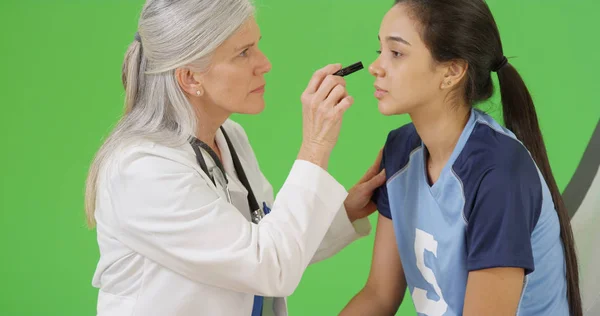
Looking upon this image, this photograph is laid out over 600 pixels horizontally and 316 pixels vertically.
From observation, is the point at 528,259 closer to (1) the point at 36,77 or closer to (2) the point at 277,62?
(2) the point at 277,62

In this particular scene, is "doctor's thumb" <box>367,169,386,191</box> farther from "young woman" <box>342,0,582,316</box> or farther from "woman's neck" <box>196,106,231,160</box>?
"woman's neck" <box>196,106,231,160</box>

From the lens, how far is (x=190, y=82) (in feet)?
5.83

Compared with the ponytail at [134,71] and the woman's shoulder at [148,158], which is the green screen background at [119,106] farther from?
the woman's shoulder at [148,158]

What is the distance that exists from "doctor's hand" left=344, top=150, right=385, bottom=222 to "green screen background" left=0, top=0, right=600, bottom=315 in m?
0.94

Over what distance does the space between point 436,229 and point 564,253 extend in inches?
10.1

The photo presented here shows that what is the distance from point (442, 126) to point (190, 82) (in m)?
0.52

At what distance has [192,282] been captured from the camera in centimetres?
169

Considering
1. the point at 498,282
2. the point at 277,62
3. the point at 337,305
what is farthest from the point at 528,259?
the point at 277,62

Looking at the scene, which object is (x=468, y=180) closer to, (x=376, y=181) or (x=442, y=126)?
(x=442, y=126)

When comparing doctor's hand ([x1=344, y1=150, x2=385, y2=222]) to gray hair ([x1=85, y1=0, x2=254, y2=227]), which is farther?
doctor's hand ([x1=344, y1=150, x2=385, y2=222])

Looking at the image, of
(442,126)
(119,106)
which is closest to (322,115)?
(442,126)

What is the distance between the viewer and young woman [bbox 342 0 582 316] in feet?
5.13

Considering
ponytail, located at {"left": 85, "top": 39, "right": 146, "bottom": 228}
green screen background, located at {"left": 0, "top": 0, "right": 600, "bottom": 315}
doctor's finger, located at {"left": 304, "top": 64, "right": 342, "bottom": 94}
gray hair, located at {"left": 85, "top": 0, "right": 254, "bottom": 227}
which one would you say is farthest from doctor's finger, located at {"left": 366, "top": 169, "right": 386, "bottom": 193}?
green screen background, located at {"left": 0, "top": 0, "right": 600, "bottom": 315}

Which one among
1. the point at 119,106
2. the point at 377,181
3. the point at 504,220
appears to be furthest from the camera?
the point at 119,106
